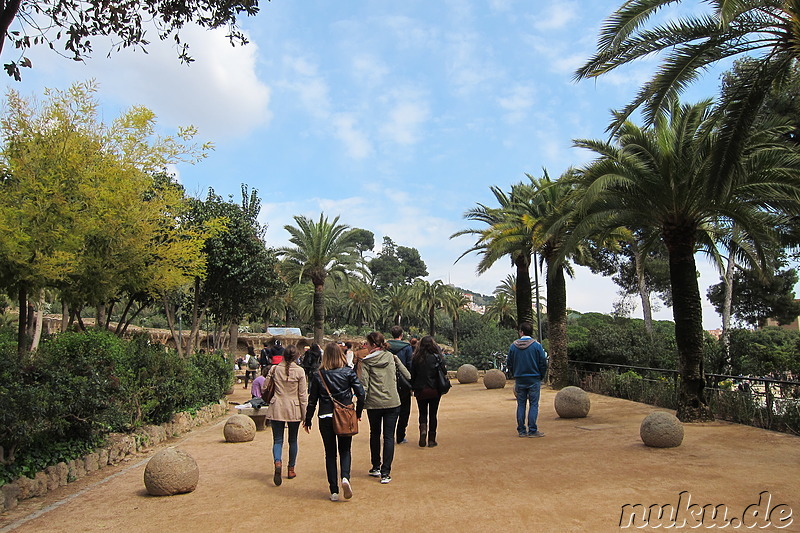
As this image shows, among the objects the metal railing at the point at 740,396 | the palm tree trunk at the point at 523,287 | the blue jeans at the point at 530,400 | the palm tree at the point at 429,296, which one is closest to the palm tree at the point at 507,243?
the palm tree trunk at the point at 523,287

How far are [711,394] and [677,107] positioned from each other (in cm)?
601

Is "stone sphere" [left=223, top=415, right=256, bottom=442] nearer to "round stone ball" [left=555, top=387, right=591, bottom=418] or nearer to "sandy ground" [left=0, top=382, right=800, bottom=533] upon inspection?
"sandy ground" [left=0, top=382, right=800, bottom=533]

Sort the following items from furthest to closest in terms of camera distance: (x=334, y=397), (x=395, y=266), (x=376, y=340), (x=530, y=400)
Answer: (x=395, y=266) → (x=530, y=400) → (x=376, y=340) → (x=334, y=397)

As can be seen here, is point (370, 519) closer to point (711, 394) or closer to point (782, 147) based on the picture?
point (711, 394)

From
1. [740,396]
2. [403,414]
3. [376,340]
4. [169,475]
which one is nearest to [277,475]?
[169,475]

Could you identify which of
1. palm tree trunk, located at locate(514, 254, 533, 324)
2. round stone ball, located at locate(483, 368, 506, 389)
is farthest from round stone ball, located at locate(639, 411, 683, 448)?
palm tree trunk, located at locate(514, 254, 533, 324)

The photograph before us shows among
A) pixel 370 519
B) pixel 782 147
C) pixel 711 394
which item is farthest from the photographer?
pixel 711 394

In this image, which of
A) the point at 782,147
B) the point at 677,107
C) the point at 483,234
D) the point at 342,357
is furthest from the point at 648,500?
the point at 483,234

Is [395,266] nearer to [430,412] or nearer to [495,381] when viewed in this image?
[495,381]

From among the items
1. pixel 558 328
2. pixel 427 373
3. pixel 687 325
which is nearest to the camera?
pixel 427 373

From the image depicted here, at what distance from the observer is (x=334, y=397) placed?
243 inches

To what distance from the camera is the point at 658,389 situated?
1378 cm

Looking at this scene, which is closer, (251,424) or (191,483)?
(191,483)

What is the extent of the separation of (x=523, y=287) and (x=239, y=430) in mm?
14503
